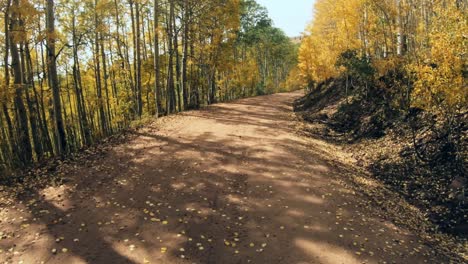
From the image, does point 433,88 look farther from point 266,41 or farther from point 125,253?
point 266,41

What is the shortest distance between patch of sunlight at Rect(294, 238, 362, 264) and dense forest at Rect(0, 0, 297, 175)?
9265 mm

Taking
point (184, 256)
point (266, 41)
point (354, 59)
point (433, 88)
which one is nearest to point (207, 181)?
point (184, 256)

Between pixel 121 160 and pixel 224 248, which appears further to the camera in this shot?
pixel 121 160

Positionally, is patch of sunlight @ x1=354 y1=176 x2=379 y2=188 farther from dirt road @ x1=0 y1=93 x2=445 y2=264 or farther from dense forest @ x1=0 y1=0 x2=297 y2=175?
dense forest @ x1=0 y1=0 x2=297 y2=175

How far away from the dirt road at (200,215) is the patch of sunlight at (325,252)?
0.07ft

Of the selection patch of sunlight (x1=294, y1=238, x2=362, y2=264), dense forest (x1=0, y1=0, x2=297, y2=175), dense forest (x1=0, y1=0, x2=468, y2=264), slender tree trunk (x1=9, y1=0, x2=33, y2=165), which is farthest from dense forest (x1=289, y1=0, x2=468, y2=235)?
slender tree trunk (x1=9, y1=0, x2=33, y2=165)

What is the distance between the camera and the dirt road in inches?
276

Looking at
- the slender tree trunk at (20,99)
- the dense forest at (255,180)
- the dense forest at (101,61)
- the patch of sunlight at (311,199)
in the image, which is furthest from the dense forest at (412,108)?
the slender tree trunk at (20,99)

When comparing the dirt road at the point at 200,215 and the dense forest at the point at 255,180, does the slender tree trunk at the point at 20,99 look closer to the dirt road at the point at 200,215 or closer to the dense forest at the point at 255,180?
the dense forest at the point at 255,180

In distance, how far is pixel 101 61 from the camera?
2886 centimetres

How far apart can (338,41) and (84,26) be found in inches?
648

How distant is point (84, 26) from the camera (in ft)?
69.9

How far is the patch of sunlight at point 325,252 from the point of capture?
7.05 metres

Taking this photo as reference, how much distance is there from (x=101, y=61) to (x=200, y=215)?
2426 cm
